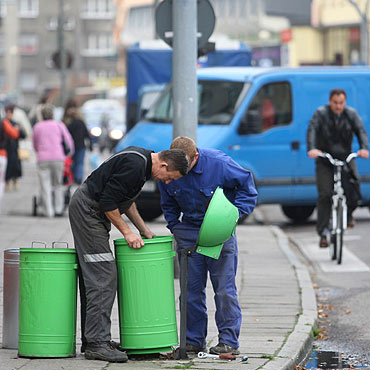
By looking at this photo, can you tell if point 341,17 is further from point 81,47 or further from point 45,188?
point 81,47

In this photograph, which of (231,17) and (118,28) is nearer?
(231,17)

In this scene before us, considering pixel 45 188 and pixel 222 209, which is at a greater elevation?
pixel 222 209

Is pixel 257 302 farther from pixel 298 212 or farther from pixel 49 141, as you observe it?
pixel 298 212

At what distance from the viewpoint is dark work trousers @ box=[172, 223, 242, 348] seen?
7406mm

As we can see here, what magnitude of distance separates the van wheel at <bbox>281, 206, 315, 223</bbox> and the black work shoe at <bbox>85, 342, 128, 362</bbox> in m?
11.2

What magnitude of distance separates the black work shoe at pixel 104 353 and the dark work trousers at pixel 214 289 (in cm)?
57

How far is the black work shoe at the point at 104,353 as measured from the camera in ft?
23.3

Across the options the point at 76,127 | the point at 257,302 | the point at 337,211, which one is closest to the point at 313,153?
the point at 337,211

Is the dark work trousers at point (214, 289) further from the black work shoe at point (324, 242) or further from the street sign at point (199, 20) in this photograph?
the black work shoe at point (324, 242)

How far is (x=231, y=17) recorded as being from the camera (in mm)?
63594

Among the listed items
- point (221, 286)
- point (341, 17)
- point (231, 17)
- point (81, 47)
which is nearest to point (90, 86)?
point (81, 47)

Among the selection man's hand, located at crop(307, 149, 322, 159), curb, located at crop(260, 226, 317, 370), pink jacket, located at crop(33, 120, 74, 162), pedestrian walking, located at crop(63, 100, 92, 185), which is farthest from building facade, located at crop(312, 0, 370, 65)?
curb, located at crop(260, 226, 317, 370)

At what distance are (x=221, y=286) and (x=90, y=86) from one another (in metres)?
89.1

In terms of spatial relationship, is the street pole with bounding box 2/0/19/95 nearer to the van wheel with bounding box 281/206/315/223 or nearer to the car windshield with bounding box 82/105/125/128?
the car windshield with bounding box 82/105/125/128
